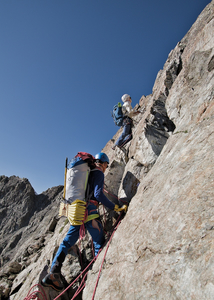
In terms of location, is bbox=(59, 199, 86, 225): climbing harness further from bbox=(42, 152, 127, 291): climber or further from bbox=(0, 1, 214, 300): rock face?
bbox=(0, 1, 214, 300): rock face

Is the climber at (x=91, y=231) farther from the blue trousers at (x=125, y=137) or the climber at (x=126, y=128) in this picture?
the blue trousers at (x=125, y=137)

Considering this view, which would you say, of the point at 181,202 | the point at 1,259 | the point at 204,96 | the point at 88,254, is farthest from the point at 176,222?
the point at 1,259

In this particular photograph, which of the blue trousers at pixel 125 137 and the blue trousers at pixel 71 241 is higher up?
the blue trousers at pixel 125 137

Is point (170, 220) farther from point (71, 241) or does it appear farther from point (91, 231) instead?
point (71, 241)

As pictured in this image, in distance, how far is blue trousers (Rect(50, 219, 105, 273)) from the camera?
5012mm

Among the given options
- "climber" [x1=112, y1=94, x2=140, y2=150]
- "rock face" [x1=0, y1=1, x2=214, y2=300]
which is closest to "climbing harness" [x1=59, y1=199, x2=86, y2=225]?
→ "rock face" [x1=0, y1=1, x2=214, y2=300]

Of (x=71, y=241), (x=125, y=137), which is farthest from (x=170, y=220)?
(x=125, y=137)

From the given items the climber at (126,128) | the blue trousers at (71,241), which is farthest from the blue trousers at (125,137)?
the blue trousers at (71,241)

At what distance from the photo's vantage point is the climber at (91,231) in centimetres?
500

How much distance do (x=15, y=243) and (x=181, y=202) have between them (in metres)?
29.2

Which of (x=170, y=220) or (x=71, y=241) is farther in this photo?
(x=71, y=241)

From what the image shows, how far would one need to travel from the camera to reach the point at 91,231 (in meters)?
5.54

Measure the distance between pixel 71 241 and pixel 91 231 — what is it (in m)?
0.70

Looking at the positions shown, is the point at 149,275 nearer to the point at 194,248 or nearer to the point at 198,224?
the point at 194,248
